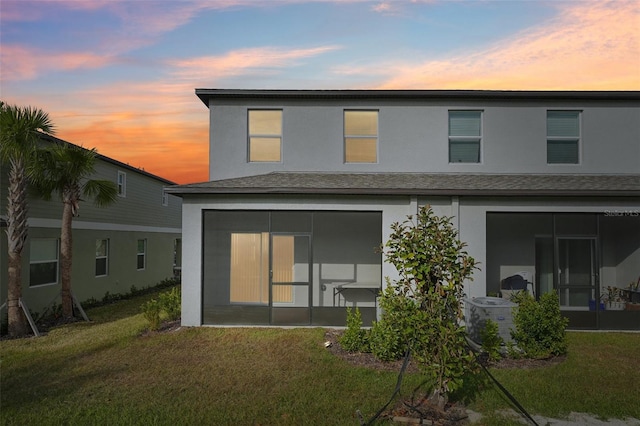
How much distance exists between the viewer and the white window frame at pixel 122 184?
18328 millimetres

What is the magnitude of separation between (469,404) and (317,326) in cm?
547

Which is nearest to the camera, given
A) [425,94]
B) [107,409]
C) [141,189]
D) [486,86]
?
[107,409]

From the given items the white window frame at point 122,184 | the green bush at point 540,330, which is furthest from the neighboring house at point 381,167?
the white window frame at point 122,184

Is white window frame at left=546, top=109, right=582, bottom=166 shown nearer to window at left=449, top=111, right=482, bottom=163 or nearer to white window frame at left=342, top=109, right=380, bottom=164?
window at left=449, top=111, right=482, bottom=163

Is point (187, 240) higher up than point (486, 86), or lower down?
lower down

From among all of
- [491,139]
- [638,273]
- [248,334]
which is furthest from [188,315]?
[638,273]

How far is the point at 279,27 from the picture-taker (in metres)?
11.0

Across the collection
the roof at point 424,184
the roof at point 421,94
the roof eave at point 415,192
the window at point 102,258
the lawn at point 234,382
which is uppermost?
the roof at point 421,94

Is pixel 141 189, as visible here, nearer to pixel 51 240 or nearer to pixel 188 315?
pixel 51 240

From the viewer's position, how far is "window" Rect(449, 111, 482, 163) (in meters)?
13.1

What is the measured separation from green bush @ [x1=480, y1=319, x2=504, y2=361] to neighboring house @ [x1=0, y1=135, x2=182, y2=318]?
11843 mm

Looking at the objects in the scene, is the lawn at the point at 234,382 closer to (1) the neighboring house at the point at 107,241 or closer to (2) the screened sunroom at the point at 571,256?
(2) the screened sunroom at the point at 571,256

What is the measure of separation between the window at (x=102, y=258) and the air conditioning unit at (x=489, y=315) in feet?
44.2

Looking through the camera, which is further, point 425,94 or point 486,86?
point 486,86
